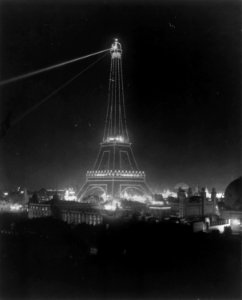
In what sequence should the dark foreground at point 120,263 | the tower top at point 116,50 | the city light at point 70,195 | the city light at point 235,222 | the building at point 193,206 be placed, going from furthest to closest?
the city light at point 70,195 < the tower top at point 116,50 < the building at point 193,206 < the city light at point 235,222 < the dark foreground at point 120,263

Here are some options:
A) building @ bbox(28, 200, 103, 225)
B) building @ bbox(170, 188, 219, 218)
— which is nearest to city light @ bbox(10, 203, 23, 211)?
building @ bbox(28, 200, 103, 225)

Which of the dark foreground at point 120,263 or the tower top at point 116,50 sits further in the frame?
the tower top at point 116,50

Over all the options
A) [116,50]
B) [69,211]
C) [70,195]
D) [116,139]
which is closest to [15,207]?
[70,195]

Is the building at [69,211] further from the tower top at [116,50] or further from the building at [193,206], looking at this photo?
the tower top at [116,50]

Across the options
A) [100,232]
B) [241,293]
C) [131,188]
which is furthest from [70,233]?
[131,188]

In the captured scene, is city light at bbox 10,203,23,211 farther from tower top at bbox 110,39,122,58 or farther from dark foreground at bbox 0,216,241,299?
tower top at bbox 110,39,122,58

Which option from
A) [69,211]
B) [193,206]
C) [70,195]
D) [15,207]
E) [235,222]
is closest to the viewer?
[235,222]

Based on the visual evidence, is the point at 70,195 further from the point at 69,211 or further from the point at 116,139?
the point at 69,211

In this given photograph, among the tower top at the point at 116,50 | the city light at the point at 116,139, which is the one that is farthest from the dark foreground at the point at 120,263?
the tower top at the point at 116,50
